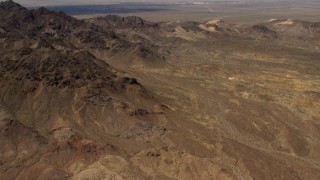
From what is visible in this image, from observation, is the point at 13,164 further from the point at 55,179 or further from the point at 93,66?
the point at 93,66

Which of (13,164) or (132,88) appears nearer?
(13,164)

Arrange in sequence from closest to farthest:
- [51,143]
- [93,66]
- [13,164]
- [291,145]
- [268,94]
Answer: [13,164], [51,143], [291,145], [93,66], [268,94]

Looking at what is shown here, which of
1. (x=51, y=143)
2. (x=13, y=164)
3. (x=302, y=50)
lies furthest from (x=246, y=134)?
(x=302, y=50)

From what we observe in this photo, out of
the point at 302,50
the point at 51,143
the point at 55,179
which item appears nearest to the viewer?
the point at 55,179

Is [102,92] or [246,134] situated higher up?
[102,92]

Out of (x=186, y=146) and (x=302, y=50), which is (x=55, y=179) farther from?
(x=302, y=50)

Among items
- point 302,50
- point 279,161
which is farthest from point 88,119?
point 302,50
